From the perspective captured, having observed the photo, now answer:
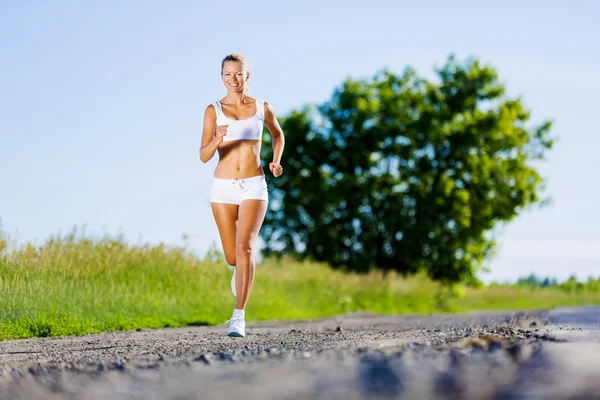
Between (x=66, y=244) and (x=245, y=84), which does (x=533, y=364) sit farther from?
(x=66, y=244)

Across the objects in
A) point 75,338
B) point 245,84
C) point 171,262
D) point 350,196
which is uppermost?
point 350,196

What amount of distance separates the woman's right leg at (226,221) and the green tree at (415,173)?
2623cm

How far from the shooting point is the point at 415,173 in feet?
115

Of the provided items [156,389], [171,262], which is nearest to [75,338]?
[171,262]

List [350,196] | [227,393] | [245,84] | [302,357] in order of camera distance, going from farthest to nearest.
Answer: [350,196] < [245,84] < [302,357] < [227,393]

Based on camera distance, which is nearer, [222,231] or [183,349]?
[183,349]

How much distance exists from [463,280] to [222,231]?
29869 mm

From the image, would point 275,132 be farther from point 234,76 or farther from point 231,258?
point 231,258

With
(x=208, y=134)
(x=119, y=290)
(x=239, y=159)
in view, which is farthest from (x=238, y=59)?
(x=119, y=290)

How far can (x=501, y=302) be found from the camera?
3619 centimetres

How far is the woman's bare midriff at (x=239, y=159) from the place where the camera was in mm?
7836

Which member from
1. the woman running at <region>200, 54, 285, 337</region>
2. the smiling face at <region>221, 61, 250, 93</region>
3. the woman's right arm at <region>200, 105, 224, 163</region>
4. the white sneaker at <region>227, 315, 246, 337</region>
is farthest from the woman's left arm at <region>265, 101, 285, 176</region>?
the white sneaker at <region>227, 315, 246, 337</region>

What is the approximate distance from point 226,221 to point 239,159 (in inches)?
26.9

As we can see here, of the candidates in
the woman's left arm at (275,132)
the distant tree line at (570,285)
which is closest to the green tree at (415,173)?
the distant tree line at (570,285)
